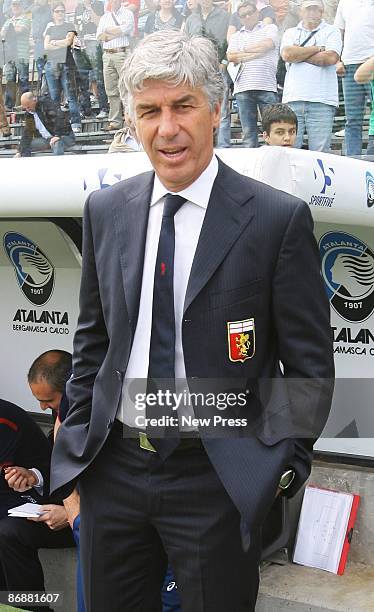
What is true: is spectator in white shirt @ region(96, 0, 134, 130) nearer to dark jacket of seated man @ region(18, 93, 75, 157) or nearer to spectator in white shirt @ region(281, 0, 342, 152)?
dark jacket of seated man @ region(18, 93, 75, 157)

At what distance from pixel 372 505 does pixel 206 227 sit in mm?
2440

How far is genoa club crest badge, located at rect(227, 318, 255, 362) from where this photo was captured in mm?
1789

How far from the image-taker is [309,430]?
1910mm

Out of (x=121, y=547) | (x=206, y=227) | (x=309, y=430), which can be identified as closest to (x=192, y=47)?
(x=206, y=227)

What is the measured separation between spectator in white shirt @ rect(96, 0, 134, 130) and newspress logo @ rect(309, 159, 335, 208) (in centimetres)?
198

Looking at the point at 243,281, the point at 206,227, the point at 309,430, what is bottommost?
the point at 309,430

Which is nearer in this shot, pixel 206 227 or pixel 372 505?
pixel 206 227

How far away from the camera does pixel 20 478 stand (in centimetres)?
417

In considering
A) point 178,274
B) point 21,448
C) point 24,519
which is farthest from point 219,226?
point 21,448

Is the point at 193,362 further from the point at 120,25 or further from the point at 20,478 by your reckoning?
the point at 120,25

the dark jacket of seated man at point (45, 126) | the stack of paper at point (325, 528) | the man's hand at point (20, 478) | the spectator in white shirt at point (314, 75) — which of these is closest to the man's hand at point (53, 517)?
the man's hand at point (20, 478)

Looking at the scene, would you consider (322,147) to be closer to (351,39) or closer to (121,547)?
(351,39)

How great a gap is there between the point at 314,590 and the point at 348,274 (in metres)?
1.35

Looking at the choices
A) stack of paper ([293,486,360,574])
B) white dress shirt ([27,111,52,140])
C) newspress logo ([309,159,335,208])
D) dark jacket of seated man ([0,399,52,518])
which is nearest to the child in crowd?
newspress logo ([309,159,335,208])
